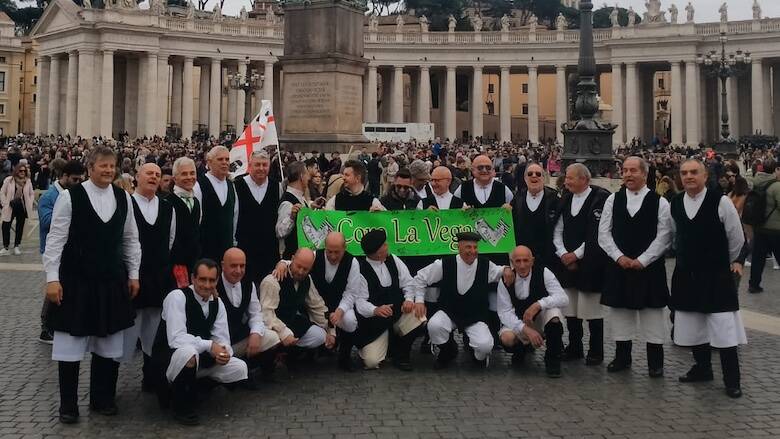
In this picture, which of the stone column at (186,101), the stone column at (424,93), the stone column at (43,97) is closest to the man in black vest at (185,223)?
the stone column at (186,101)

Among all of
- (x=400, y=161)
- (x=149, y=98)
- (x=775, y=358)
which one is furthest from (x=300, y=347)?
(x=149, y=98)

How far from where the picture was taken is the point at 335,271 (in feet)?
27.9

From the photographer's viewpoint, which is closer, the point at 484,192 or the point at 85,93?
the point at 484,192

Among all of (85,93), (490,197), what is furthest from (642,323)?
(85,93)

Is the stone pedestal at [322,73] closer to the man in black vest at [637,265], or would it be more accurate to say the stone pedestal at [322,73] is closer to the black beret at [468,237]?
the black beret at [468,237]

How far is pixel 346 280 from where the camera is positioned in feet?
27.8

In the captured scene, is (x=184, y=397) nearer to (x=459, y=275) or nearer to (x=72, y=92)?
(x=459, y=275)

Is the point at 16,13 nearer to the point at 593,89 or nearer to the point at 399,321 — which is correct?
the point at 593,89

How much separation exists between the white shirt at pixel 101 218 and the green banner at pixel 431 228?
9.43 ft

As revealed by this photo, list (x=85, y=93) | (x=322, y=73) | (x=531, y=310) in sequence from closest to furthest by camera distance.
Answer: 1. (x=531, y=310)
2. (x=322, y=73)
3. (x=85, y=93)

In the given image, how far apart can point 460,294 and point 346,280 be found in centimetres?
135

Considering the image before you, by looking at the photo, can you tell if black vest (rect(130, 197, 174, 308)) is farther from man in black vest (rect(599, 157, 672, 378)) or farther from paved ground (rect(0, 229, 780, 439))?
man in black vest (rect(599, 157, 672, 378))

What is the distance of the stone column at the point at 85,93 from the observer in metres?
66.2

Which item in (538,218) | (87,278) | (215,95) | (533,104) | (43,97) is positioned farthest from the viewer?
(43,97)
